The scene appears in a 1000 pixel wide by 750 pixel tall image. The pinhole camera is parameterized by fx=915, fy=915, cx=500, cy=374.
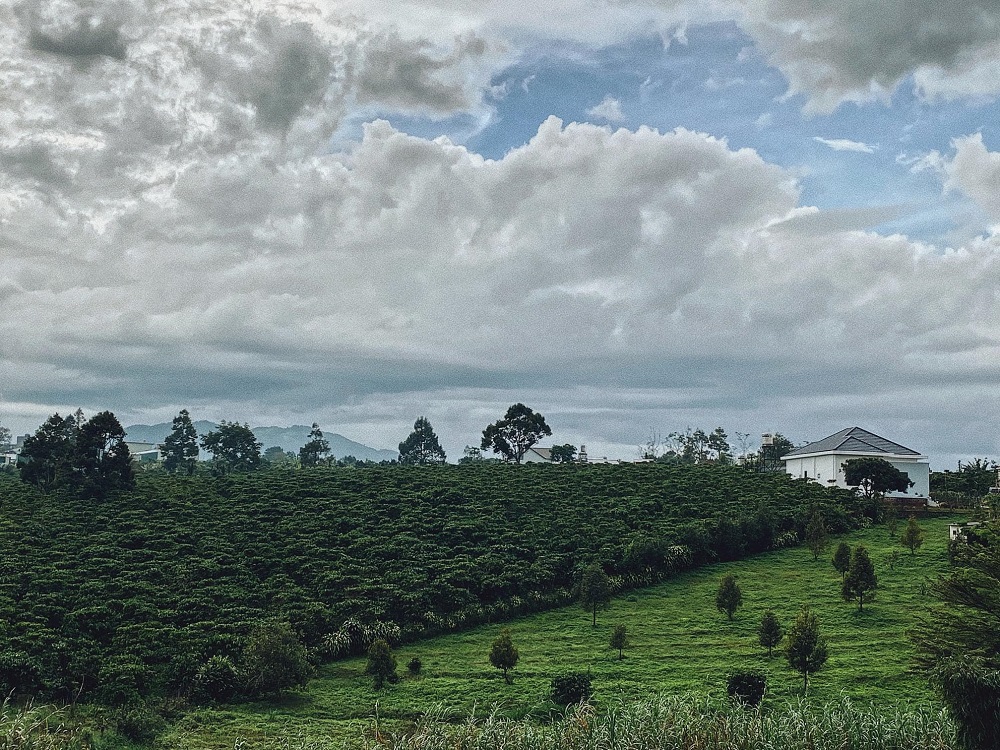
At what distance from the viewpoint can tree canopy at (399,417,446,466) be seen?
331 feet

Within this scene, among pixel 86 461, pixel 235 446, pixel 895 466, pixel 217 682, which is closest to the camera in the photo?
pixel 217 682

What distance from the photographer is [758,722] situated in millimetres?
18781

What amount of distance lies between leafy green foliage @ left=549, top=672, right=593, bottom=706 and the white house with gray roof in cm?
4327

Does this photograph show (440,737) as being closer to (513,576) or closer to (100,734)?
(100,734)

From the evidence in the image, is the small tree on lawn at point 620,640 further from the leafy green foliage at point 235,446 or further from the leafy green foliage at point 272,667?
the leafy green foliage at point 235,446

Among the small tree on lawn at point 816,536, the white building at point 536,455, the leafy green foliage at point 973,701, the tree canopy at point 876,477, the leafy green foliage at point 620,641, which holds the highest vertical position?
the white building at point 536,455

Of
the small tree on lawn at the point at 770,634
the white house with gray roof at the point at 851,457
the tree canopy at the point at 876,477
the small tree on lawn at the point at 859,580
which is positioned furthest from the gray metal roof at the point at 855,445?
the small tree on lawn at the point at 770,634

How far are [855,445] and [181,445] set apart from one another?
60.1 meters

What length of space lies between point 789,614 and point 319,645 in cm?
1839

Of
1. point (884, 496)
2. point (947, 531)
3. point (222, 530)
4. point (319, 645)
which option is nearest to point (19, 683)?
point (319, 645)

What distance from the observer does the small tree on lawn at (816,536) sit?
46.7 metres

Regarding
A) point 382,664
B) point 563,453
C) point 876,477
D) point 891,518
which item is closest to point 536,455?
point 563,453

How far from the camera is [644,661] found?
3117 centimetres

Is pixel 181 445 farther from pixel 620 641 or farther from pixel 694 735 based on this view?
pixel 694 735
